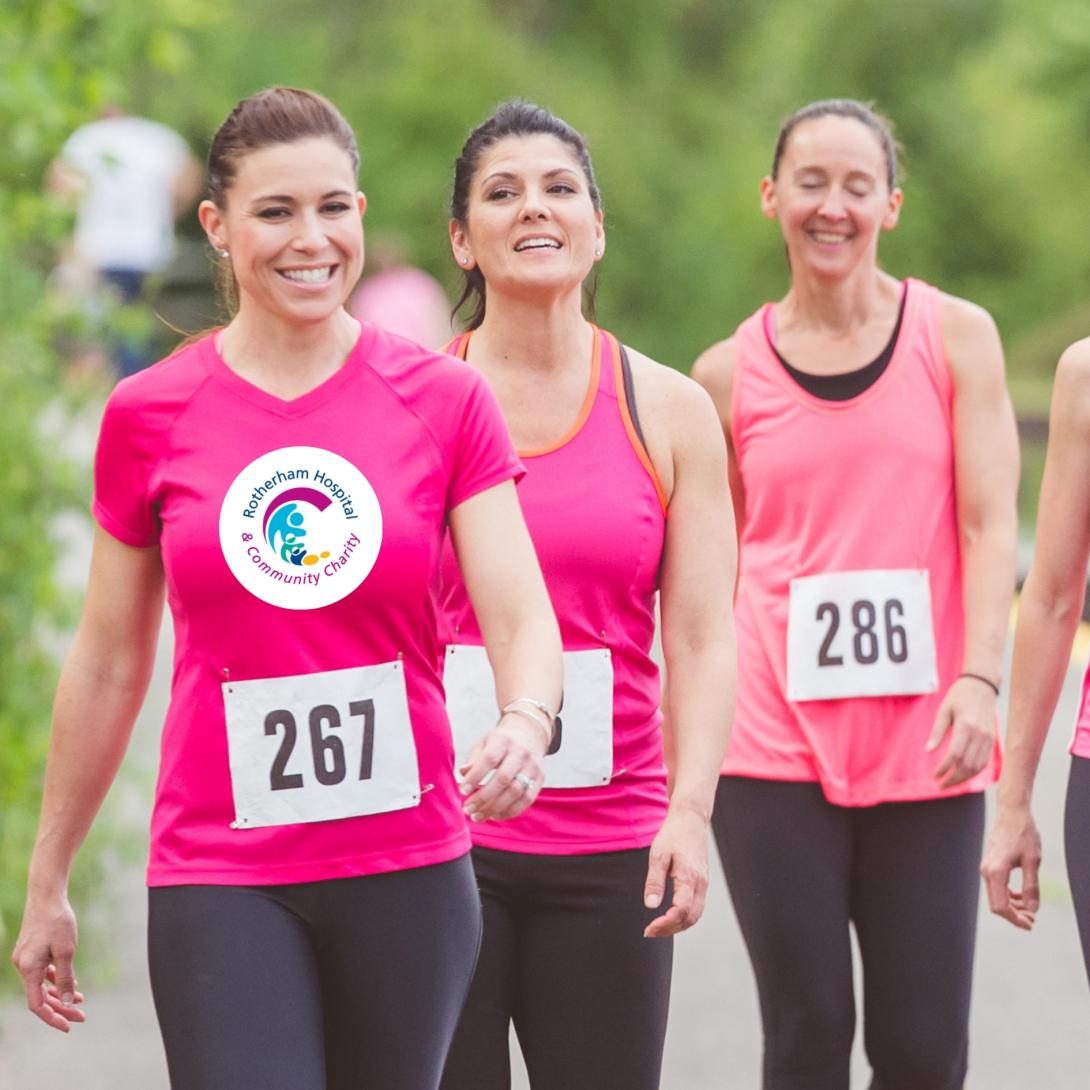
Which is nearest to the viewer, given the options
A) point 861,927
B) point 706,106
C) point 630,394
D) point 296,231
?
point 296,231

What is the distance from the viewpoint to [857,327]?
5.01m

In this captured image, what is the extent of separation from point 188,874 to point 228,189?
3.28ft

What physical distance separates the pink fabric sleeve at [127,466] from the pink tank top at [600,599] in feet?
2.34

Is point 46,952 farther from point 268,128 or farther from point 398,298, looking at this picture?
point 398,298

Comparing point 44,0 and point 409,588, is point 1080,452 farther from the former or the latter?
point 44,0

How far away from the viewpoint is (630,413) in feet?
13.4

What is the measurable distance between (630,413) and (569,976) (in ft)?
3.07

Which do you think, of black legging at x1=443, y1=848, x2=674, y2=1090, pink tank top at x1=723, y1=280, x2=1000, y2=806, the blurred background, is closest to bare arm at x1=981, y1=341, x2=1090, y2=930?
pink tank top at x1=723, y1=280, x2=1000, y2=806

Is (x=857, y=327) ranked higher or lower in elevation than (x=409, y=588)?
higher

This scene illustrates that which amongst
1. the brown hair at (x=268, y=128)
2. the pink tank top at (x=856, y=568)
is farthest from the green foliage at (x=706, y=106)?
the brown hair at (x=268, y=128)

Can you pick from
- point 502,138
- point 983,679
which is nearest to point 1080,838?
point 983,679

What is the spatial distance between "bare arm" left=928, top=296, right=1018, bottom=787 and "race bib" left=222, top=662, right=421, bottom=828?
1.56 meters

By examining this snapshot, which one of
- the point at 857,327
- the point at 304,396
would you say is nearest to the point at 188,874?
the point at 304,396

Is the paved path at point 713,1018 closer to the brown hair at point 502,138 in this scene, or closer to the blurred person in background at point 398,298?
the brown hair at point 502,138
